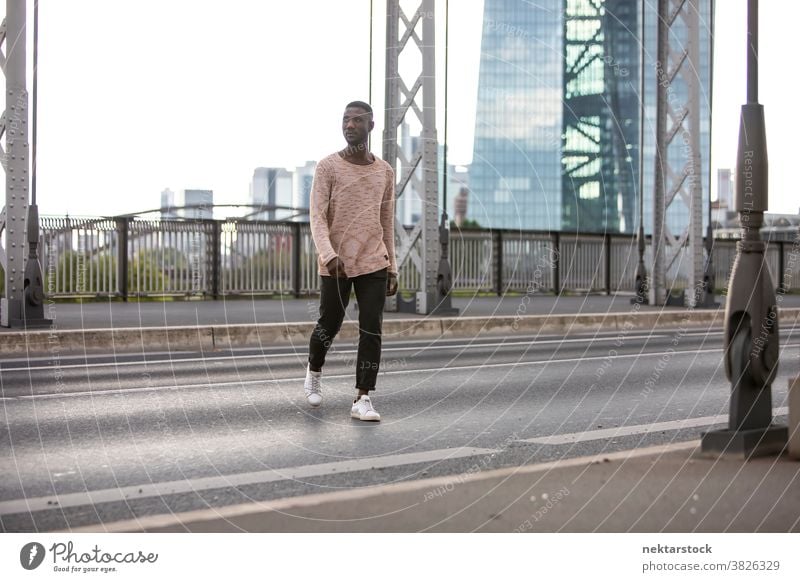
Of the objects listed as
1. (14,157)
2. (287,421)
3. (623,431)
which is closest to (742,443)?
(623,431)

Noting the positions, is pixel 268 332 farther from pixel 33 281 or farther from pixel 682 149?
pixel 682 149

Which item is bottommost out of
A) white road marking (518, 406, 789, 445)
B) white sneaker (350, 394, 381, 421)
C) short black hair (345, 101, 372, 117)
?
white road marking (518, 406, 789, 445)

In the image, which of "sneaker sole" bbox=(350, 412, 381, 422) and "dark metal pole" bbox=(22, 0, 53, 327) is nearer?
"sneaker sole" bbox=(350, 412, 381, 422)

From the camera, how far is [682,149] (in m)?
19.7

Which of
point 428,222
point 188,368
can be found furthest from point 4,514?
point 428,222

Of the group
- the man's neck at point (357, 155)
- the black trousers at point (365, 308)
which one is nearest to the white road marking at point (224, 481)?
the black trousers at point (365, 308)

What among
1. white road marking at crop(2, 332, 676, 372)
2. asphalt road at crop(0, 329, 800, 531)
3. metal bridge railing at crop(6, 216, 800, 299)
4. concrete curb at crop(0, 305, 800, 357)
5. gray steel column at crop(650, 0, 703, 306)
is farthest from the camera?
metal bridge railing at crop(6, 216, 800, 299)

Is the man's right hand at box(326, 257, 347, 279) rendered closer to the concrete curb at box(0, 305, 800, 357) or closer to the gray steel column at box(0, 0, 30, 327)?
the concrete curb at box(0, 305, 800, 357)

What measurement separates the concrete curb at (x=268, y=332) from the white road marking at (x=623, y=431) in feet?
22.6

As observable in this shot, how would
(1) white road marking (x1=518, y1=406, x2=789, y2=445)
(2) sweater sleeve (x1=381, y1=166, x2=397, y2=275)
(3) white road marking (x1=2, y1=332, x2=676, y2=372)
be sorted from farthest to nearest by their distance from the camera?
(3) white road marking (x1=2, y1=332, x2=676, y2=372) → (2) sweater sleeve (x1=381, y1=166, x2=397, y2=275) → (1) white road marking (x1=518, y1=406, x2=789, y2=445)

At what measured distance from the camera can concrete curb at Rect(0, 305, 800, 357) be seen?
1202 cm

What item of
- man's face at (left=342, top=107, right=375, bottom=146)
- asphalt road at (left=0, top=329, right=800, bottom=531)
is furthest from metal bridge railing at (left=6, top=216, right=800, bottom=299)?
man's face at (left=342, top=107, right=375, bottom=146)

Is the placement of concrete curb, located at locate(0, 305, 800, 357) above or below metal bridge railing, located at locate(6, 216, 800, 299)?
below
